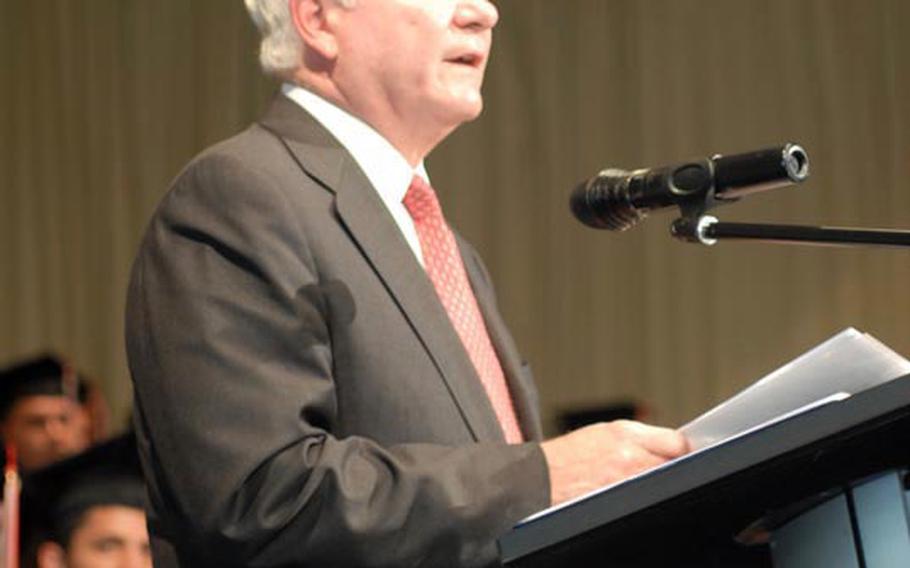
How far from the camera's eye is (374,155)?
2.54 meters

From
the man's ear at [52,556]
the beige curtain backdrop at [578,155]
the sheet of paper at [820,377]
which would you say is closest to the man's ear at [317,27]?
the sheet of paper at [820,377]

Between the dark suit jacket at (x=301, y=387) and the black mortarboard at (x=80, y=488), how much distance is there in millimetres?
2407

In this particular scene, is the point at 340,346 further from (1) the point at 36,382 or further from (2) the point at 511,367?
(1) the point at 36,382

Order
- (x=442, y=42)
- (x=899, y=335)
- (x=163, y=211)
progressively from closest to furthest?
(x=163, y=211), (x=442, y=42), (x=899, y=335)

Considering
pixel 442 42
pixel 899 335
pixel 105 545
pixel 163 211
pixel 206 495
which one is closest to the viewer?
pixel 206 495

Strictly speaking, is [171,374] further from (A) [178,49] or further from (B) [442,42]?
(A) [178,49]

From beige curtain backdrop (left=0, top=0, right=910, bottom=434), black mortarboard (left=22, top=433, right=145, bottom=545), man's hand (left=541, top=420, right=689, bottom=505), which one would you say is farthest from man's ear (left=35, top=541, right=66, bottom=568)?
beige curtain backdrop (left=0, top=0, right=910, bottom=434)

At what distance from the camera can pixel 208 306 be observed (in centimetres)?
223

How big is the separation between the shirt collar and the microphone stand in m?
0.42

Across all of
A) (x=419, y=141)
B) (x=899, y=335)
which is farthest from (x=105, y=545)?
(x=899, y=335)

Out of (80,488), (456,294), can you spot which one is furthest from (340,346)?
(80,488)

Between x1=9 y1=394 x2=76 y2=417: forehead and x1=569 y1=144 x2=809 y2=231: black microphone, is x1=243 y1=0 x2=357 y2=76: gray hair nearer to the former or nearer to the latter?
x1=569 y1=144 x2=809 y2=231: black microphone

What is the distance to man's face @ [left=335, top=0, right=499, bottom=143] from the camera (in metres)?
2.55

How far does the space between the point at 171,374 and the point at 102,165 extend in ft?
20.1
